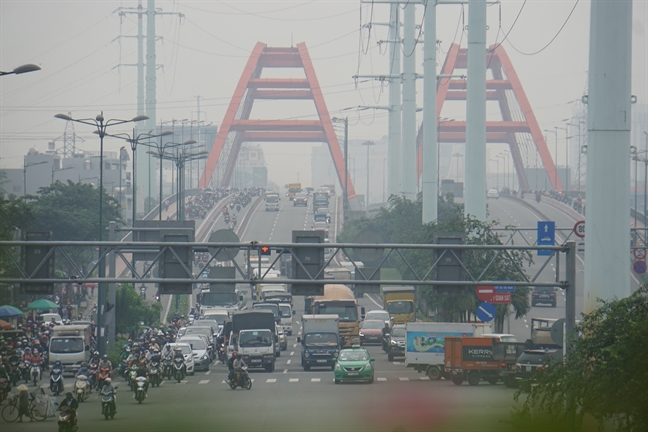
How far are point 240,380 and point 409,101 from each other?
4111cm

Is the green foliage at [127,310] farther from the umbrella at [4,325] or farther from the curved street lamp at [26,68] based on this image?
the curved street lamp at [26,68]

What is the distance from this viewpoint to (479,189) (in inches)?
1372

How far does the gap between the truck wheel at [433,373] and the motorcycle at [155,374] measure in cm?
825

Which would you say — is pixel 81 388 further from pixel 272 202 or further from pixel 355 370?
pixel 272 202

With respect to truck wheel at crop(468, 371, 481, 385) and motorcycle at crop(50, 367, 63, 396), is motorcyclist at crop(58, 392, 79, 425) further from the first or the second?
truck wheel at crop(468, 371, 481, 385)

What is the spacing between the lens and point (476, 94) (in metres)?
34.2

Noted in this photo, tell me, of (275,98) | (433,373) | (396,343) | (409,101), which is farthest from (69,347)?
(275,98)

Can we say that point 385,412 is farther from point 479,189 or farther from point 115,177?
point 115,177

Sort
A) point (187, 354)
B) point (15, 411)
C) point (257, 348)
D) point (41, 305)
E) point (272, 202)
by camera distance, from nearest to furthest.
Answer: point (15, 411), point (187, 354), point (257, 348), point (41, 305), point (272, 202)

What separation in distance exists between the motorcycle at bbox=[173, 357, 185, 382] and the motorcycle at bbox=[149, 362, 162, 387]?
5.50 feet

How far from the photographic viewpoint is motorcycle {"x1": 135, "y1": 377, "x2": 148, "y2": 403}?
25234 millimetres

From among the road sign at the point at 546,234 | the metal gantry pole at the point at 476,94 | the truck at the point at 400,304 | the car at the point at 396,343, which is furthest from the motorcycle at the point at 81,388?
the truck at the point at 400,304

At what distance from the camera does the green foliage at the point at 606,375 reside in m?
13.0

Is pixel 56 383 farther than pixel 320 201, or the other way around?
pixel 320 201
